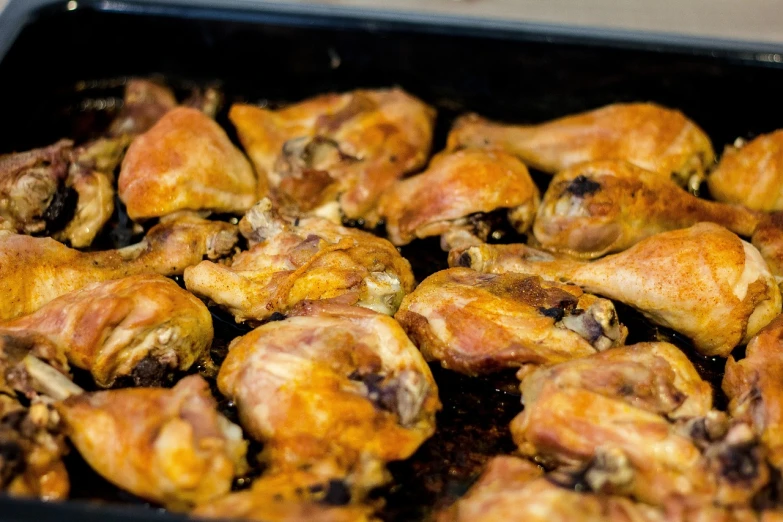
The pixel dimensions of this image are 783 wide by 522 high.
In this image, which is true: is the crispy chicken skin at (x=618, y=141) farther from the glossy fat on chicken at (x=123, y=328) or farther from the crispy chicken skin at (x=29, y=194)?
the crispy chicken skin at (x=29, y=194)

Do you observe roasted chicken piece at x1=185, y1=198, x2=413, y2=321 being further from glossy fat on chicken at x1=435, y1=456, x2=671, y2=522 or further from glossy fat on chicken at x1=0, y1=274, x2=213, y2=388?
glossy fat on chicken at x1=435, y1=456, x2=671, y2=522

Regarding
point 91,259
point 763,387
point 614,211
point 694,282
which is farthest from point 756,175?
point 91,259

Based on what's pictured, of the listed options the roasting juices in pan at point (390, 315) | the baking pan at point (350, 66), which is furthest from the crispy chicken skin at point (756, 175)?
the baking pan at point (350, 66)

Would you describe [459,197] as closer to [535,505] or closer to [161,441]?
[535,505]

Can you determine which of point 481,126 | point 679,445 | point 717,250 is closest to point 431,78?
point 481,126

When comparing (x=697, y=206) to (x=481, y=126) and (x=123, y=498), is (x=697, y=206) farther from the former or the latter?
(x=123, y=498)

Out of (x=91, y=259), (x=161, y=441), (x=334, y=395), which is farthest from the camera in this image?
(x=91, y=259)
